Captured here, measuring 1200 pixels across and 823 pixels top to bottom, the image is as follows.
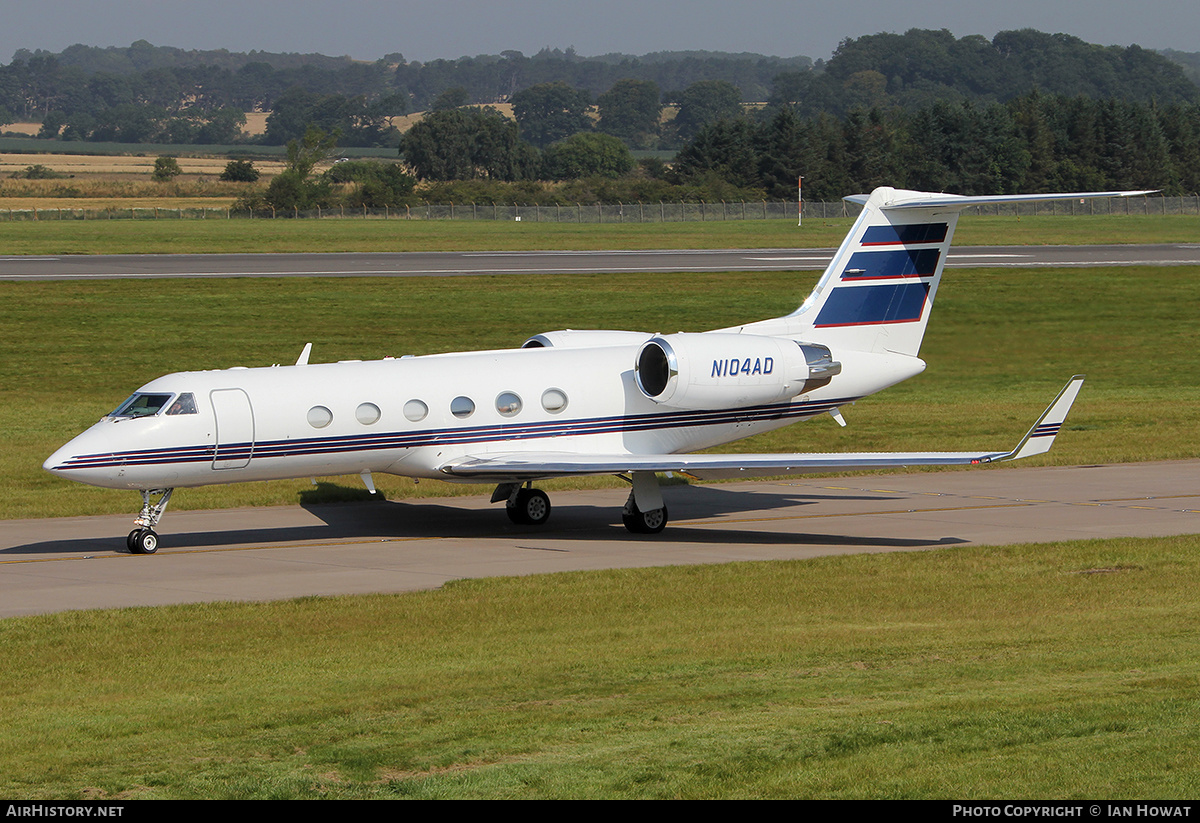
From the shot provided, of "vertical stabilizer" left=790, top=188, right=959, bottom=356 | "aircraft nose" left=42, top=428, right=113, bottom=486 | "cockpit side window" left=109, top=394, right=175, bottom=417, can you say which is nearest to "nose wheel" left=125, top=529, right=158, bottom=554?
"aircraft nose" left=42, top=428, right=113, bottom=486

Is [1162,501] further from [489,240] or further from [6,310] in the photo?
[489,240]

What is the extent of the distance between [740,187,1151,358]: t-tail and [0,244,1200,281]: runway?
35.0m

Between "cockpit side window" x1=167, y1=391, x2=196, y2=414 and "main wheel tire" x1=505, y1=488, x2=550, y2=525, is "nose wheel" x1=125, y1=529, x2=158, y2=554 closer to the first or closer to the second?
"cockpit side window" x1=167, y1=391, x2=196, y2=414

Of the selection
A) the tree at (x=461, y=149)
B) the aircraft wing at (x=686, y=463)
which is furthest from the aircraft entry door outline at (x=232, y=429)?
the tree at (x=461, y=149)

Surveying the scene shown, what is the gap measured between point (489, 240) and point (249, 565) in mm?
63112

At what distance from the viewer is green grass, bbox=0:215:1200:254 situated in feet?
248

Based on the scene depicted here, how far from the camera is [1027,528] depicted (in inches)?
930

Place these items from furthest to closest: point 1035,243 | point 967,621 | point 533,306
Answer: point 1035,243, point 533,306, point 967,621

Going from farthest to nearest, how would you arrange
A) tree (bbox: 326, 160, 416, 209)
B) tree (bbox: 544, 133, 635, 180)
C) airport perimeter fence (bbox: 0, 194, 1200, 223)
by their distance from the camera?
tree (bbox: 544, 133, 635, 180)
tree (bbox: 326, 160, 416, 209)
airport perimeter fence (bbox: 0, 194, 1200, 223)

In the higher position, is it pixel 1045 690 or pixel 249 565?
pixel 1045 690

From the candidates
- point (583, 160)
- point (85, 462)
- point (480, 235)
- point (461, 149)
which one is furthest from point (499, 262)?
point (583, 160)

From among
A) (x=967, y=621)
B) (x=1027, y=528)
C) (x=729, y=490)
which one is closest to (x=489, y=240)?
(x=729, y=490)

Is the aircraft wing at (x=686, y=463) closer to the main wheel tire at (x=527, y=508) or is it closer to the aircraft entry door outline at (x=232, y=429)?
the main wheel tire at (x=527, y=508)

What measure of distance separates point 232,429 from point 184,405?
0.76 metres
